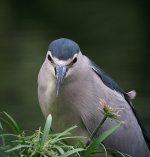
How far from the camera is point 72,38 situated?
10109 millimetres

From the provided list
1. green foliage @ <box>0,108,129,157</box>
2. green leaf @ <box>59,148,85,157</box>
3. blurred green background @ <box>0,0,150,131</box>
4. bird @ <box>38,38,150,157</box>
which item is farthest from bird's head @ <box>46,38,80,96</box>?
blurred green background @ <box>0,0,150,131</box>

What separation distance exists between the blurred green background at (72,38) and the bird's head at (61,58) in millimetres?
3106

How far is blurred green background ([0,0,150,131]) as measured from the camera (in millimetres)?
8383

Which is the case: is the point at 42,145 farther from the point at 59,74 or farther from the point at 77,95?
the point at 77,95

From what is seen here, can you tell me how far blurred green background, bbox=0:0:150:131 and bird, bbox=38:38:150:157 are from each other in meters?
2.68

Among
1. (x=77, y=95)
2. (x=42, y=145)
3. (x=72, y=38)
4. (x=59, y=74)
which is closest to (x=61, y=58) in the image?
(x=59, y=74)

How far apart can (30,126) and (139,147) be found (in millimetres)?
2715

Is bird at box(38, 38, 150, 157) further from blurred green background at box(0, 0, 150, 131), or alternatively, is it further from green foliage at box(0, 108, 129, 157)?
blurred green background at box(0, 0, 150, 131)

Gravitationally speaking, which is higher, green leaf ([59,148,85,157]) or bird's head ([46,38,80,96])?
bird's head ([46,38,80,96])

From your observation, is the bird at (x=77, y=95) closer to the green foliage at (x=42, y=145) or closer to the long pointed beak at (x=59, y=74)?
the long pointed beak at (x=59, y=74)

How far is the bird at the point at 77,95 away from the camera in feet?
13.9

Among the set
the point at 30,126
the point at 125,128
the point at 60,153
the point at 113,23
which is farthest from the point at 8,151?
the point at 113,23

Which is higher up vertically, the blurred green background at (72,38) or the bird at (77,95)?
the bird at (77,95)

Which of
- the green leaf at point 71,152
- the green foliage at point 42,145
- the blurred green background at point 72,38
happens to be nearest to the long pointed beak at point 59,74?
the green foliage at point 42,145
